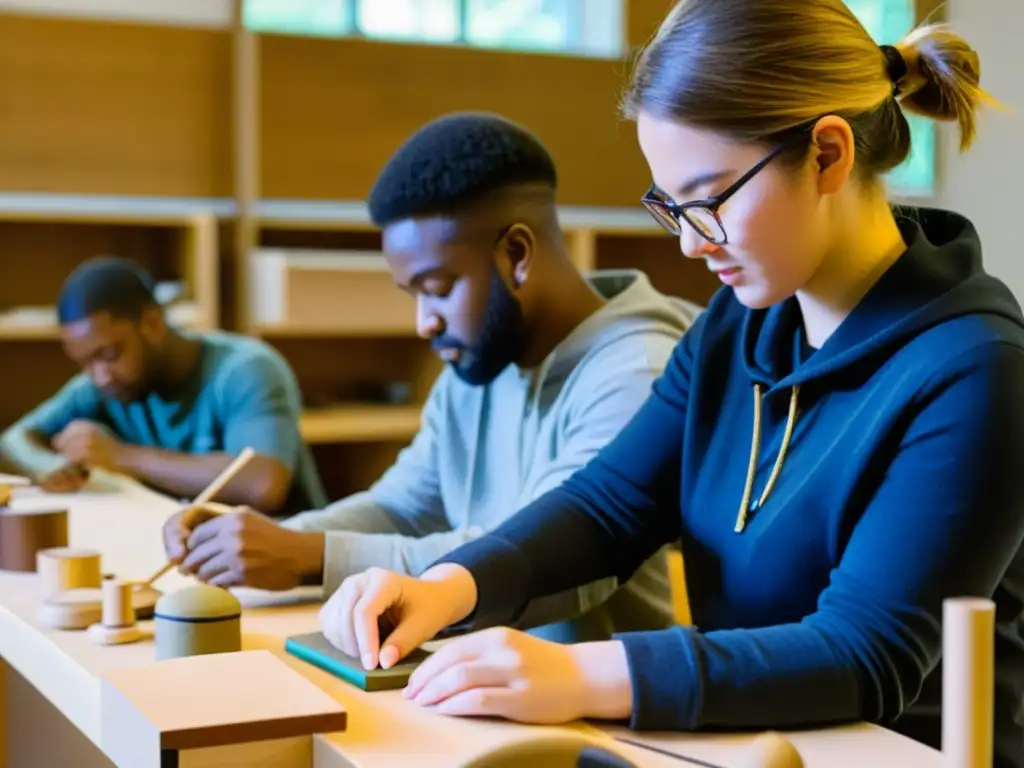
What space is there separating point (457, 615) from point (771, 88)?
0.50 metres

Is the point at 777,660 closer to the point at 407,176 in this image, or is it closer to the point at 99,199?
the point at 407,176

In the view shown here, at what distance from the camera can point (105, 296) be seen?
9.25 ft

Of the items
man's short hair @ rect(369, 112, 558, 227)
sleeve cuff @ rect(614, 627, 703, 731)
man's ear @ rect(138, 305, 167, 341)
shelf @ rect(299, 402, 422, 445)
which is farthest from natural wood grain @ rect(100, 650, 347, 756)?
shelf @ rect(299, 402, 422, 445)

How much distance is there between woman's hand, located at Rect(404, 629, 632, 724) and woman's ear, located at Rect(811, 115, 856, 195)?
403 millimetres

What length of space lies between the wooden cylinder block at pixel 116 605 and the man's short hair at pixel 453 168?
602mm

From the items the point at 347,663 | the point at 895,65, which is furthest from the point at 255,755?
the point at 895,65

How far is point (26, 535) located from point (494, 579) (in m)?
0.67

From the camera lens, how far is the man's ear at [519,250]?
1.61 metres

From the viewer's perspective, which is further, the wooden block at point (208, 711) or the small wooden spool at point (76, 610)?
the small wooden spool at point (76, 610)

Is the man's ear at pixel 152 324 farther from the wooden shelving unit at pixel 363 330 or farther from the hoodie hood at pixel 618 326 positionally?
the hoodie hood at pixel 618 326

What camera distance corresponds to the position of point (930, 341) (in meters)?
0.98

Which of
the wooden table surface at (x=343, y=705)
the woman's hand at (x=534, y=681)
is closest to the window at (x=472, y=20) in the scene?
the wooden table surface at (x=343, y=705)

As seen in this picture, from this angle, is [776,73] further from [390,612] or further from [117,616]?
[117,616]

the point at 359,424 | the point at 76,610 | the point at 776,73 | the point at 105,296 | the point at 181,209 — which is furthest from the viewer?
the point at 181,209
